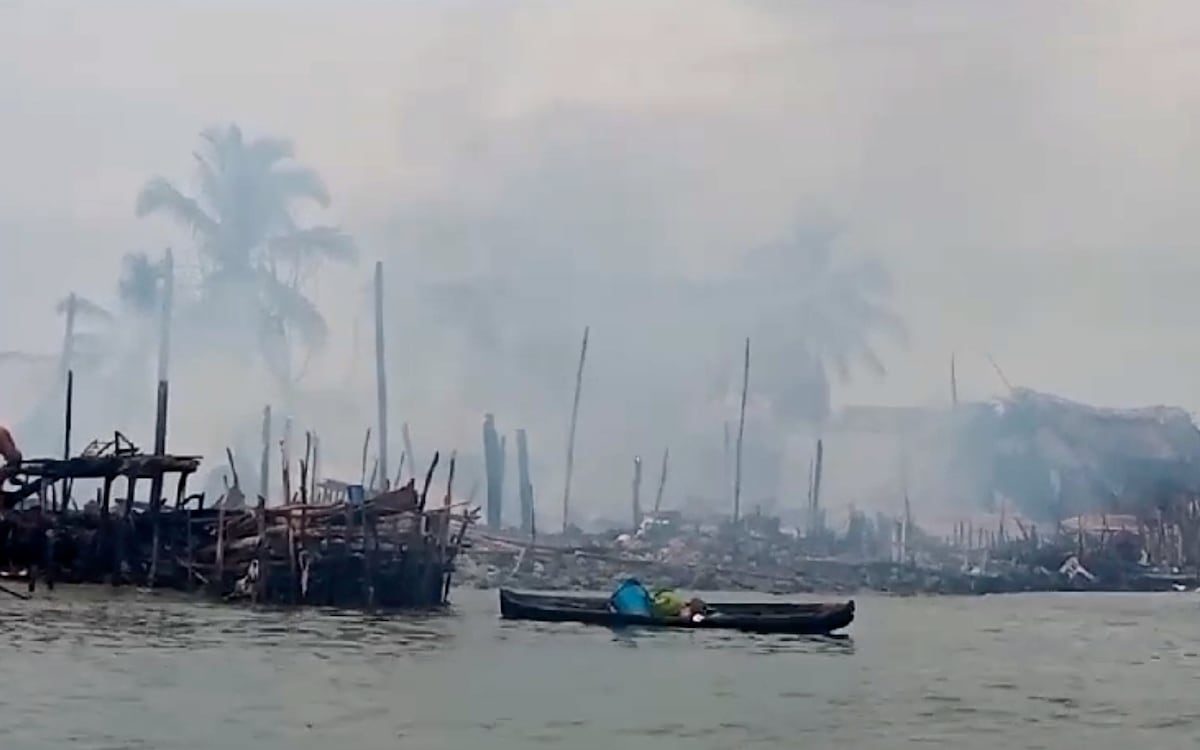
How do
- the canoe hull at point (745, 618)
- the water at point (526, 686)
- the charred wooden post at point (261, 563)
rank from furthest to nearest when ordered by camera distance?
the charred wooden post at point (261, 563)
the canoe hull at point (745, 618)
the water at point (526, 686)

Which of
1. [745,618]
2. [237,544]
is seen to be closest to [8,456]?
[237,544]

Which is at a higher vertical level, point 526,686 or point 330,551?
point 330,551

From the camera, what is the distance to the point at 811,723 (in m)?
38.6

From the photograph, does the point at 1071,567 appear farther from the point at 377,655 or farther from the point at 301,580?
the point at 377,655

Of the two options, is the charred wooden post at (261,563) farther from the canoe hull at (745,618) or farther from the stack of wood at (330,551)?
the canoe hull at (745,618)

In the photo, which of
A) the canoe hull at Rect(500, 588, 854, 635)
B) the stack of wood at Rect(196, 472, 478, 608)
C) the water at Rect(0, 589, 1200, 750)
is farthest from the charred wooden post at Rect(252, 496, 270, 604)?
the canoe hull at Rect(500, 588, 854, 635)

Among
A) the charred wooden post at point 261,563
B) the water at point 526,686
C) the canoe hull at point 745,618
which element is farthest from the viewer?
the charred wooden post at point 261,563

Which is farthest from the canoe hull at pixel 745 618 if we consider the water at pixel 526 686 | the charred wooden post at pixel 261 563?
the charred wooden post at pixel 261 563

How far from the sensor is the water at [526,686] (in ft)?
115

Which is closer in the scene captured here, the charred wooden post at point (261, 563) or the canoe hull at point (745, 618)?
the canoe hull at point (745, 618)

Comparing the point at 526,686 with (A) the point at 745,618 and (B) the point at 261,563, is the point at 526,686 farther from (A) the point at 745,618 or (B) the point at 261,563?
(B) the point at 261,563

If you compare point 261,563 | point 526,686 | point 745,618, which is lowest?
point 526,686

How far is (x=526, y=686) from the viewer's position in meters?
43.2

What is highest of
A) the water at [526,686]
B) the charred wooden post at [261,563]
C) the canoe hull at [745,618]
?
the charred wooden post at [261,563]
